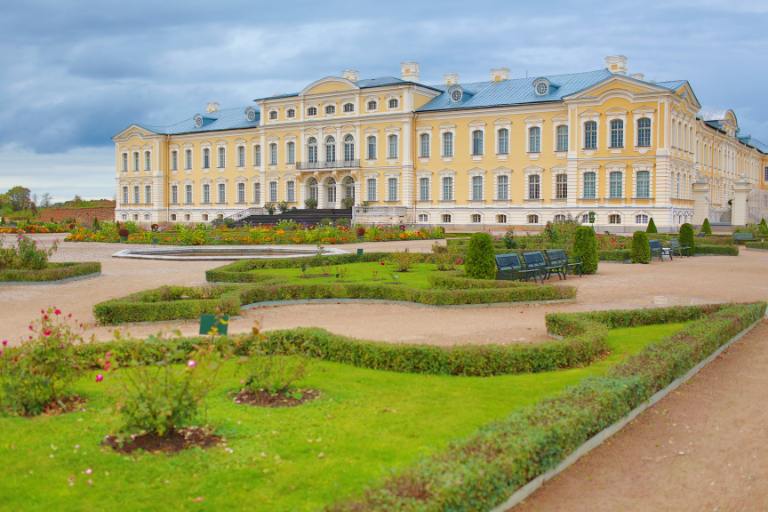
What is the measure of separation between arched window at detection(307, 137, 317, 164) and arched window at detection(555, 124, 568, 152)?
598 inches

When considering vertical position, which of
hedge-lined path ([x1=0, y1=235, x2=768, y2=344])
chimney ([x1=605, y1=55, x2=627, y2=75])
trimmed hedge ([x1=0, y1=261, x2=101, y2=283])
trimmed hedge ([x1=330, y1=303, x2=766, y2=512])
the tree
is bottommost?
trimmed hedge ([x1=330, y1=303, x2=766, y2=512])

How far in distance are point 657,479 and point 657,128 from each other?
3434 centimetres

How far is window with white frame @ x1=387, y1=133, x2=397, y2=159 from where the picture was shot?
145ft

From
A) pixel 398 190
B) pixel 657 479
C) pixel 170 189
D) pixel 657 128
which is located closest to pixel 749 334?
pixel 657 479

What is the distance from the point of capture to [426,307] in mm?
11773

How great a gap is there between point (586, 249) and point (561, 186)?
23.8 metres

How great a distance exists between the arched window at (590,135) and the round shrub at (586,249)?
74.8 feet

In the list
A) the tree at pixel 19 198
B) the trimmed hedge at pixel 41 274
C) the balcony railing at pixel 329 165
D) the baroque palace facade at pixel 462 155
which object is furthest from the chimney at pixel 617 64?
the tree at pixel 19 198

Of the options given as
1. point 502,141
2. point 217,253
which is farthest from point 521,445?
point 502,141

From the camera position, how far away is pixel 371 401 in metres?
6.12

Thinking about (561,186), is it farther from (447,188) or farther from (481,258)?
(481,258)

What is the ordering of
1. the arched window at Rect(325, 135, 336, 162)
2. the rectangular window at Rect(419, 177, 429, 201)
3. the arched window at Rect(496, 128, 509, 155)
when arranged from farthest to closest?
1. the arched window at Rect(325, 135, 336, 162)
2. the rectangular window at Rect(419, 177, 429, 201)
3. the arched window at Rect(496, 128, 509, 155)

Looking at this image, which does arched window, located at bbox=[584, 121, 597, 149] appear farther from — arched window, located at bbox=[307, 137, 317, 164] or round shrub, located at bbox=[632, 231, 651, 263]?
round shrub, located at bbox=[632, 231, 651, 263]

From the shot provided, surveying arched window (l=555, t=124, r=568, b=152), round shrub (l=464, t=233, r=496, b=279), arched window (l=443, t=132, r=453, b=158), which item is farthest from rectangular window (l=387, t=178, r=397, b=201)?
round shrub (l=464, t=233, r=496, b=279)
